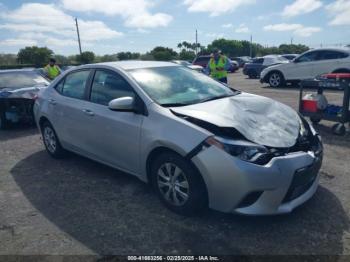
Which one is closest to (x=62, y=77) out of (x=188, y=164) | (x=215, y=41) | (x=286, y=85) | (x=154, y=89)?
(x=154, y=89)

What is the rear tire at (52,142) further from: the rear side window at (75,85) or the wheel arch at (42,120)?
the rear side window at (75,85)

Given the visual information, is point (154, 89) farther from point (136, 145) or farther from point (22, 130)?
point (22, 130)

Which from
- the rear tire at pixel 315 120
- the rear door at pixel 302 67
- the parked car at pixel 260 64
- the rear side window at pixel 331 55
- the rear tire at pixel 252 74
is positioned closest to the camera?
the rear tire at pixel 315 120

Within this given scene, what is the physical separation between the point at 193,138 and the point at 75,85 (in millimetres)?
2471

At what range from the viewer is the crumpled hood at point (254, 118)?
9.93 ft

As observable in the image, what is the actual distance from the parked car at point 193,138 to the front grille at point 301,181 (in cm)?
1

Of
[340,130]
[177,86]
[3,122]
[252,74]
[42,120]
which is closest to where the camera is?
[177,86]

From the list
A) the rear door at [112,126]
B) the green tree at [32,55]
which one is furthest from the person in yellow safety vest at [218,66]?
the green tree at [32,55]

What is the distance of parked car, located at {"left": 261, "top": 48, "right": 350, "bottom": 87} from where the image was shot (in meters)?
12.1

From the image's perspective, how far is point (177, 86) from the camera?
396cm

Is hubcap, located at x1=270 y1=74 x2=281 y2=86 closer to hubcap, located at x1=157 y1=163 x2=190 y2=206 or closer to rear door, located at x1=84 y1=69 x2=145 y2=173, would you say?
rear door, located at x1=84 y1=69 x2=145 y2=173

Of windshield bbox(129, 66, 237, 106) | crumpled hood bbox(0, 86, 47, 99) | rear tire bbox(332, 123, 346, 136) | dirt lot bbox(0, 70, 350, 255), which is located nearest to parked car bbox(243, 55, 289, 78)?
rear tire bbox(332, 123, 346, 136)

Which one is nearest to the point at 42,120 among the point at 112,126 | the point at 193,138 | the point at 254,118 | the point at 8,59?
the point at 112,126

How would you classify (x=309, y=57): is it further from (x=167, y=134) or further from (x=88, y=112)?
(x=167, y=134)
